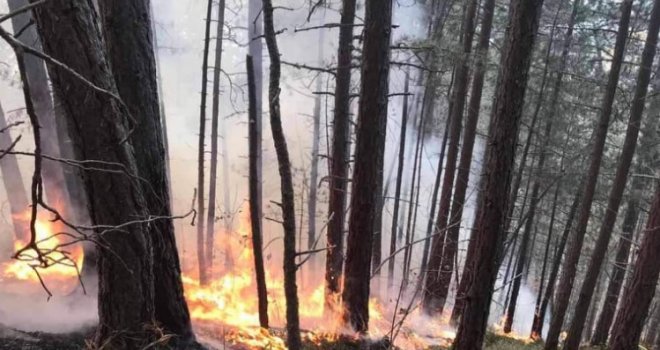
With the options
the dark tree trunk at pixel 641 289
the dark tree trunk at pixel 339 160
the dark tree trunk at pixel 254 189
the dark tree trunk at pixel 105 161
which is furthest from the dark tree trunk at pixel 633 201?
the dark tree trunk at pixel 105 161

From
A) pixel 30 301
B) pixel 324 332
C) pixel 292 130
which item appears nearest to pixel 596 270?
pixel 324 332

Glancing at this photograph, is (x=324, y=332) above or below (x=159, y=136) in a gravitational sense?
below

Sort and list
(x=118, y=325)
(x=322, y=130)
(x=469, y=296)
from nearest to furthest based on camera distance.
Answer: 1. (x=118, y=325)
2. (x=469, y=296)
3. (x=322, y=130)

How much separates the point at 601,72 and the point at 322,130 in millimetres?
13987

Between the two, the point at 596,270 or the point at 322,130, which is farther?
the point at 322,130

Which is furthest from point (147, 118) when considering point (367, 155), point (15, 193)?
point (15, 193)

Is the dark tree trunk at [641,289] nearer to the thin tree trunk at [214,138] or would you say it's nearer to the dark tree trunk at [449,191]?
the dark tree trunk at [449,191]

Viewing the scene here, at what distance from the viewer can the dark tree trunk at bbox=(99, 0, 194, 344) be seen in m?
4.78

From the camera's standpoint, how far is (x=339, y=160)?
9086mm

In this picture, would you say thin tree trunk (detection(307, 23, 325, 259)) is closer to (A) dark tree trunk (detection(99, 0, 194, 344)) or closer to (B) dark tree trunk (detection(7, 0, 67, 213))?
(B) dark tree trunk (detection(7, 0, 67, 213))

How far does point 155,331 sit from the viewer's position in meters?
3.98

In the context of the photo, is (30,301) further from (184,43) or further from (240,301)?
(184,43)

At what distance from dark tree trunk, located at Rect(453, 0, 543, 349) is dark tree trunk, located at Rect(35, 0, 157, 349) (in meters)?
4.30

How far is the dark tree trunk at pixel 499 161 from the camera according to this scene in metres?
5.55
